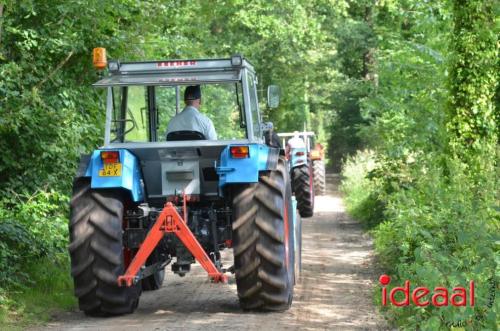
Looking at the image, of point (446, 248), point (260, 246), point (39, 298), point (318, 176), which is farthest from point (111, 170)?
point (318, 176)

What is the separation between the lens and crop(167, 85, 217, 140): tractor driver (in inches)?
392

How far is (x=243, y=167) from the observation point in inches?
368

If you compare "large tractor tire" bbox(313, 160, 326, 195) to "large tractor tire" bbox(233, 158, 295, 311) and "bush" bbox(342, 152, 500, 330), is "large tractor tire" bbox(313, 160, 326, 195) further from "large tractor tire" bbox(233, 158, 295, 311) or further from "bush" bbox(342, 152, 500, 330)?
"large tractor tire" bbox(233, 158, 295, 311)

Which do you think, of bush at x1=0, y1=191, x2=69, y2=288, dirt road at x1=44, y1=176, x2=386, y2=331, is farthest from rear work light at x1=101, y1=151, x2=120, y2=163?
bush at x1=0, y1=191, x2=69, y2=288

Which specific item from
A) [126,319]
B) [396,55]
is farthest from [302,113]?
[126,319]

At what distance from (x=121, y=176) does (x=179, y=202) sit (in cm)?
75

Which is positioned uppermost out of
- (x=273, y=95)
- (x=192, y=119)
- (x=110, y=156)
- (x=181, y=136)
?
(x=273, y=95)

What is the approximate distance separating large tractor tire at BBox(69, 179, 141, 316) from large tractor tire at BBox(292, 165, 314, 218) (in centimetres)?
1127

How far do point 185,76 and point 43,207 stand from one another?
3.11 meters

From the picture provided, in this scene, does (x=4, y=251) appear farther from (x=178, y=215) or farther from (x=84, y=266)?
(x=178, y=215)

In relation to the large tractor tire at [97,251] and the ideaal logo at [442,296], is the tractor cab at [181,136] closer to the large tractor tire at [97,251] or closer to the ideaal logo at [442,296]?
the large tractor tire at [97,251]

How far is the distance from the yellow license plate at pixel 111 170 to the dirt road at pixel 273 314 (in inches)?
53.3

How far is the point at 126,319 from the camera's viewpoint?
9312 millimetres

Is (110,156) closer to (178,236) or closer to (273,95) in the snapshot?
(178,236)
